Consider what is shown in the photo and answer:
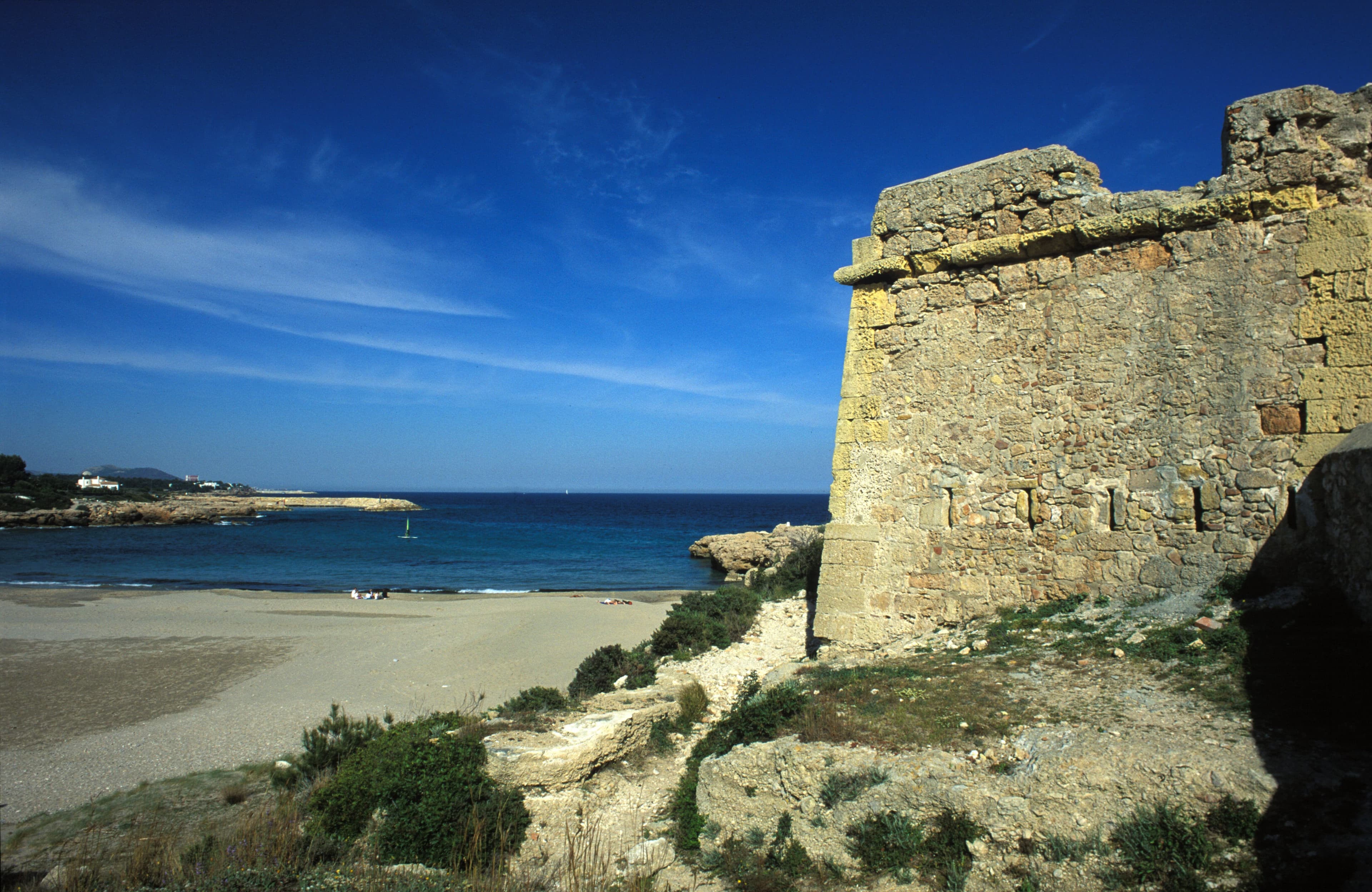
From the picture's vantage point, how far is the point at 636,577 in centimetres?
3184

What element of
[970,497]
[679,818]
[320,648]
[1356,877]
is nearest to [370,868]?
[679,818]

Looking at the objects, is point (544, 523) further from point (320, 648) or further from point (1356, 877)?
point (1356, 877)

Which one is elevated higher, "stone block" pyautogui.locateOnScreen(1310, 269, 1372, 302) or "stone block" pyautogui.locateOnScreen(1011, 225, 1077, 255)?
"stone block" pyautogui.locateOnScreen(1011, 225, 1077, 255)

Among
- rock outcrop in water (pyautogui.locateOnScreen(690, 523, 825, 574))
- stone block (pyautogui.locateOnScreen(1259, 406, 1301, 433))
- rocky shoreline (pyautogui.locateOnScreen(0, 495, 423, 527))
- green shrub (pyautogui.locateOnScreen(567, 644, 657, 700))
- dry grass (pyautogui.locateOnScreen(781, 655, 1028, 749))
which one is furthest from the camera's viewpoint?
rocky shoreline (pyautogui.locateOnScreen(0, 495, 423, 527))

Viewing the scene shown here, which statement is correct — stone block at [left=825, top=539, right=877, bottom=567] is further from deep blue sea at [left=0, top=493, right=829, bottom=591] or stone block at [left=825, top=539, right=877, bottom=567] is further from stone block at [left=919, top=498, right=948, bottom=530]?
deep blue sea at [left=0, top=493, right=829, bottom=591]

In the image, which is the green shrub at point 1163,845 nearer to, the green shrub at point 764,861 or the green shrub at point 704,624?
the green shrub at point 764,861

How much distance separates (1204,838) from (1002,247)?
5329 mm

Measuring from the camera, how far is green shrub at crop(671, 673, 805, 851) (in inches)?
185

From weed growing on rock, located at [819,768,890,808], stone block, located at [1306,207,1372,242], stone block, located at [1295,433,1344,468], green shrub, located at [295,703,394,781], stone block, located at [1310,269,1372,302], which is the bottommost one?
green shrub, located at [295,703,394,781]

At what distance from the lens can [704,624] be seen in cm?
1059

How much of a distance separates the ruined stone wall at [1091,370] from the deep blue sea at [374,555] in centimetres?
2201

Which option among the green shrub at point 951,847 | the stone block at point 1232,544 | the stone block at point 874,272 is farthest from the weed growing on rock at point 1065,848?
the stone block at point 874,272

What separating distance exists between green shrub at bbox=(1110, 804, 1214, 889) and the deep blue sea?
25589 millimetres

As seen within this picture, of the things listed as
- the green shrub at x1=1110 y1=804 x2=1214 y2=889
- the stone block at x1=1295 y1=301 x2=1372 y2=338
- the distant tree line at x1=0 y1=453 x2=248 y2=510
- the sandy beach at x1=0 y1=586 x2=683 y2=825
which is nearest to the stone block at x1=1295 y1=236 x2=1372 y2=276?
the stone block at x1=1295 y1=301 x2=1372 y2=338
